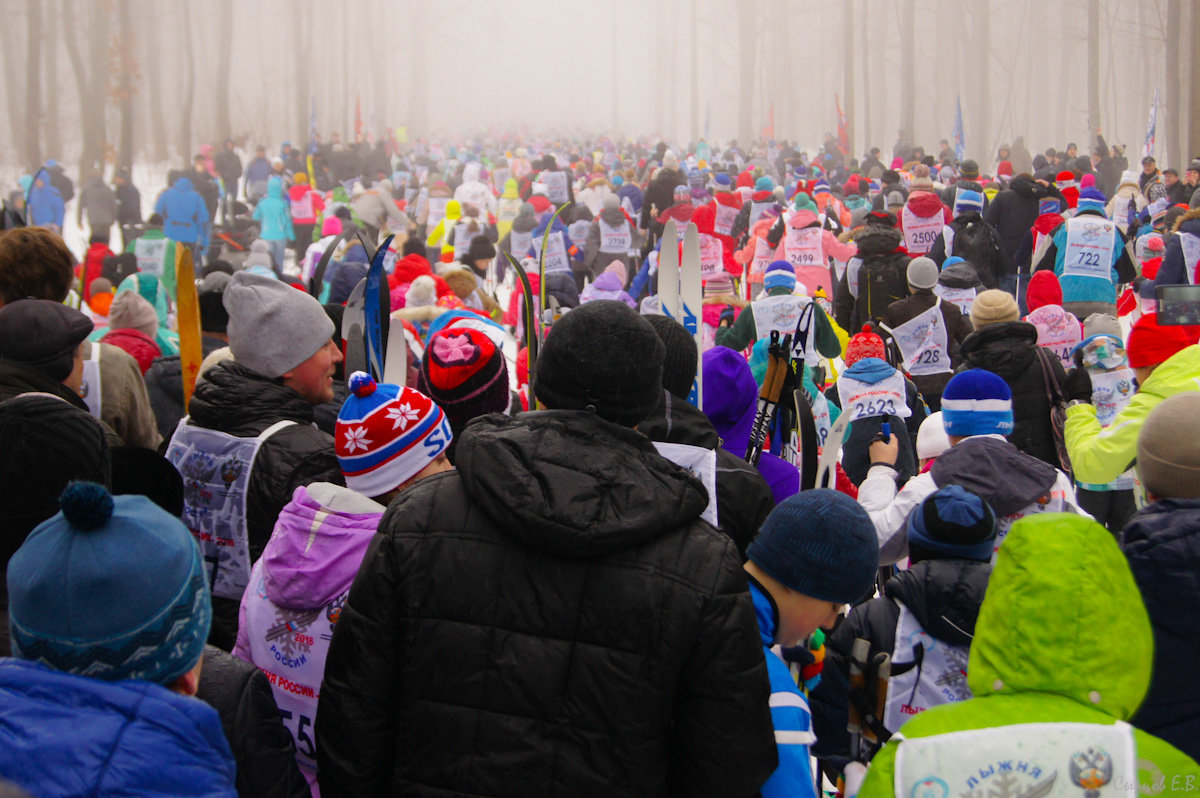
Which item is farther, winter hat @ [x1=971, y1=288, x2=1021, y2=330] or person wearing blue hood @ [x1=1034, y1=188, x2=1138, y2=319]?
person wearing blue hood @ [x1=1034, y1=188, x2=1138, y2=319]

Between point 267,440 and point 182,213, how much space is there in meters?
14.0

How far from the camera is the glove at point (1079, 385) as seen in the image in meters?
4.57

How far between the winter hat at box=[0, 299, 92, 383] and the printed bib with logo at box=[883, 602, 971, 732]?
8.41 feet

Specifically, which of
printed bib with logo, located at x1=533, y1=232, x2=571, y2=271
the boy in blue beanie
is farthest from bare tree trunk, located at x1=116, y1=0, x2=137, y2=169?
the boy in blue beanie

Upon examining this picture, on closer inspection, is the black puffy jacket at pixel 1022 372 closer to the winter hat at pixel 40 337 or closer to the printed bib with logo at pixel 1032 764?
the printed bib with logo at pixel 1032 764

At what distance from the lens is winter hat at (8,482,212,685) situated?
1.36 m

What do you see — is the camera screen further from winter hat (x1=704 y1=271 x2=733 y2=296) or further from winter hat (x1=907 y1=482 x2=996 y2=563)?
winter hat (x1=704 y1=271 x2=733 y2=296)

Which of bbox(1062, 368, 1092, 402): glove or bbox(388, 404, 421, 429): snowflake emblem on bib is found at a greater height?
bbox(388, 404, 421, 429): snowflake emblem on bib

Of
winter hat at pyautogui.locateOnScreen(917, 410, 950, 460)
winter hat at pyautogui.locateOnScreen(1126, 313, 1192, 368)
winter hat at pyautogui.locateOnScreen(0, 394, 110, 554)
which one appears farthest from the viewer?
winter hat at pyautogui.locateOnScreen(1126, 313, 1192, 368)

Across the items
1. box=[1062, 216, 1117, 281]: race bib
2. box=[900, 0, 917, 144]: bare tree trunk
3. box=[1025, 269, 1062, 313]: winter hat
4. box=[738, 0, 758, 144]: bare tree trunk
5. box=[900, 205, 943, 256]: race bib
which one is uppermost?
box=[738, 0, 758, 144]: bare tree trunk

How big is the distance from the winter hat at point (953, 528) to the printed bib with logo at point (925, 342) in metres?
3.66

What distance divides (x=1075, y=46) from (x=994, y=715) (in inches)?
1882

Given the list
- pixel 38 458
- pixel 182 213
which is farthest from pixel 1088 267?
pixel 182 213

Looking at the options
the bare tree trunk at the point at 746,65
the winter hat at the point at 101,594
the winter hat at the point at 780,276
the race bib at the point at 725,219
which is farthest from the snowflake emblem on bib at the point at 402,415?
the bare tree trunk at the point at 746,65
